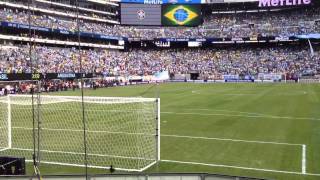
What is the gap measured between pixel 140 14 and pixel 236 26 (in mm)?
26792

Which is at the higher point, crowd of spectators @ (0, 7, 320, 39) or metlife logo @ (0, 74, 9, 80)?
crowd of spectators @ (0, 7, 320, 39)

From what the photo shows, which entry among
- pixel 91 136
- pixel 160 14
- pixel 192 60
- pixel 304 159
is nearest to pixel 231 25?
pixel 192 60

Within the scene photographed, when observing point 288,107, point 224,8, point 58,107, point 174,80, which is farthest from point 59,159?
point 224,8

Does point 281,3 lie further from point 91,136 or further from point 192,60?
point 91,136

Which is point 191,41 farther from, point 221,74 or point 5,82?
point 5,82

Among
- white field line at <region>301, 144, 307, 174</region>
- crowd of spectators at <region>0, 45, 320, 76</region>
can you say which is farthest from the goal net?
crowd of spectators at <region>0, 45, 320, 76</region>

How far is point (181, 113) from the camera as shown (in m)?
31.7

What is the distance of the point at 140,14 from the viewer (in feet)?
304

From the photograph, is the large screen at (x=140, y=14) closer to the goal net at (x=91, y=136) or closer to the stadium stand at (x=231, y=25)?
the stadium stand at (x=231, y=25)

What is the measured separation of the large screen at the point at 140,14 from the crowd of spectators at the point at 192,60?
8.72 meters

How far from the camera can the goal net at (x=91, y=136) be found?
16.4 metres

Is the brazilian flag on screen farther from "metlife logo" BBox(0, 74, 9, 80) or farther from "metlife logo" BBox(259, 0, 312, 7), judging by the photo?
"metlife logo" BBox(0, 74, 9, 80)

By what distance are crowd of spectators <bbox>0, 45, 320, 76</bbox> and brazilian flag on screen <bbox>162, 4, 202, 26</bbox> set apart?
949 centimetres

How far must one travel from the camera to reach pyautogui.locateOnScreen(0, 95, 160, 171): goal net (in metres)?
16.4
